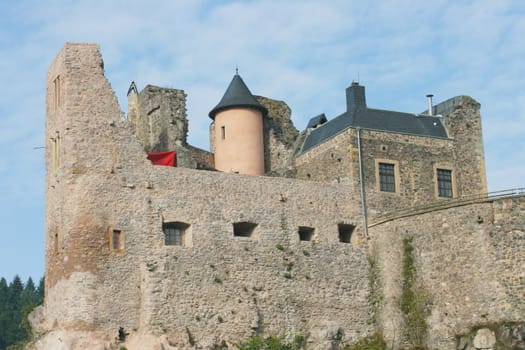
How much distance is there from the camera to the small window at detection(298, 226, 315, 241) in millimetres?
35781

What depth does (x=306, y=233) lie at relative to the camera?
36.0 metres

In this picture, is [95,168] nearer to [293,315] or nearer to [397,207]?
[293,315]

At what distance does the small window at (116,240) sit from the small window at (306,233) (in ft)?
24.1

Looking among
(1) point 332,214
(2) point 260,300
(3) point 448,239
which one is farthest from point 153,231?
(3) point 448,239

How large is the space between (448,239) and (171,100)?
13.2m

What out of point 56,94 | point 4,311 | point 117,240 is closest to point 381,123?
point 117,240

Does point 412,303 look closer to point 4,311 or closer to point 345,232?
point 345,232

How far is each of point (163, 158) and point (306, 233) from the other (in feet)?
20.3

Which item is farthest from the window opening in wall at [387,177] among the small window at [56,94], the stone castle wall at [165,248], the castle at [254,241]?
the small window at [56,94]

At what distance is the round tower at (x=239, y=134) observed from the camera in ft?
130

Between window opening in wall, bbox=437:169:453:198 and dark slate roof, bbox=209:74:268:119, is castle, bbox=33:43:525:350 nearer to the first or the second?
window opening in wall, bbox=437:169:453:198

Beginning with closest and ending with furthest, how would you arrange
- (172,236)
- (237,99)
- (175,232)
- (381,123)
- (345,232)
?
(172,236), (175,232), (345,232), (381,123), (237,99)

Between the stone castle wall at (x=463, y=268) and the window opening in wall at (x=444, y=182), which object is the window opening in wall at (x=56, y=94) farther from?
the window opening in wall at (x=444, y=182)

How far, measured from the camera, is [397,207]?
37688 mm
